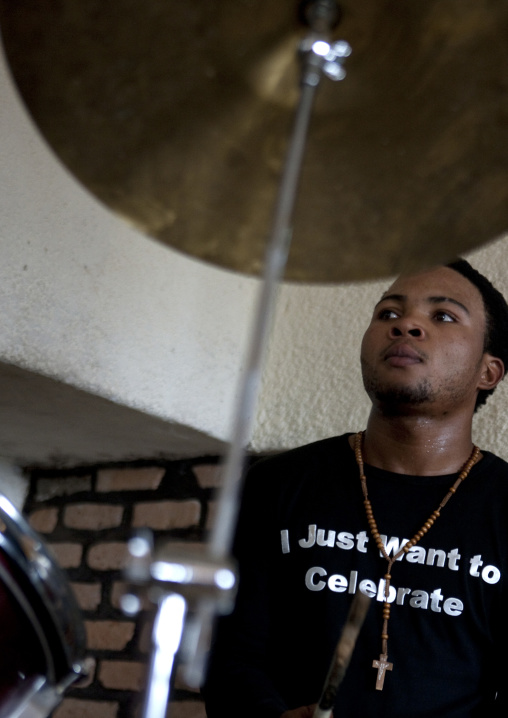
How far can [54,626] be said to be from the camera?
1.86 feet

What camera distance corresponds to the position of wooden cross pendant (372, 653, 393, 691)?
0.93 m

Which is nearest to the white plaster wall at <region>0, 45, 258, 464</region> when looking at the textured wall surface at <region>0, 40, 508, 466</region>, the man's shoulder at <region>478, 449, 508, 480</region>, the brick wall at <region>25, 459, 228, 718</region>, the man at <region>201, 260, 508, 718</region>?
the textured wall surface at <region>0, 40, 508, 466</region>

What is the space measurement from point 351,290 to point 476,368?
0.41 metres

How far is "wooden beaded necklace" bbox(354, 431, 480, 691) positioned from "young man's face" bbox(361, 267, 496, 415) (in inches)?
3.1

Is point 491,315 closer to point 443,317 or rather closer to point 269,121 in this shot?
point 443,317

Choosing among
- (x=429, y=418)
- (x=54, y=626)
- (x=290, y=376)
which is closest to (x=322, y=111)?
(x=54, y=626)

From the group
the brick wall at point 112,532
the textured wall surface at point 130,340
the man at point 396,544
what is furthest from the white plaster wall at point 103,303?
the man at point 396,544

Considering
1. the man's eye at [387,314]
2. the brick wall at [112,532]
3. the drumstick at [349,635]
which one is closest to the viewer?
the drumstick at [349,635]

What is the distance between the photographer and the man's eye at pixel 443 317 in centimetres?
119

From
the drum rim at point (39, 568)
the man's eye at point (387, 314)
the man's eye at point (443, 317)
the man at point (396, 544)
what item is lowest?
the drum rim at point (39, 568)

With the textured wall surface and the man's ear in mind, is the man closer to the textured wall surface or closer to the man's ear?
the man's ear

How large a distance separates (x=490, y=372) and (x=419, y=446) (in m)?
0.21

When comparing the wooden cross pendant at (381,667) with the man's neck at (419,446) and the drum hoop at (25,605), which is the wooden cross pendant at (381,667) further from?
the drum hoop at (25,605)

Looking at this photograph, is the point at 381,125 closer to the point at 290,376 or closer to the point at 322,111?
the point at 322,111
